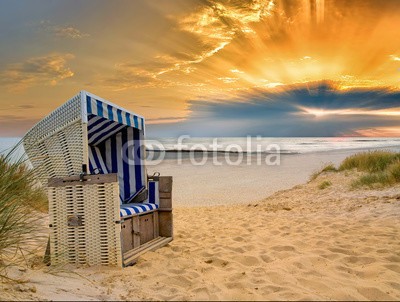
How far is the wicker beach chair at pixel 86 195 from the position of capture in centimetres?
404

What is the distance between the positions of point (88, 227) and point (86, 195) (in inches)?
14.0

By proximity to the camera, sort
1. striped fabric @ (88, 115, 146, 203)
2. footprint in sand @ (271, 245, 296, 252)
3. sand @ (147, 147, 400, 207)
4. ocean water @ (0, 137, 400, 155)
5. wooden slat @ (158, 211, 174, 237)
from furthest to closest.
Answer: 1. ocean water @ (0, 137, 400, 155)
2. sand @ (147, 147, 400, 207)
3. striped fabric @ (88, 115, 146, 203)
4. wooden slat @ (158, 211, 174, 237)
5. footprint in sand @ (271, 245, 296, 252)

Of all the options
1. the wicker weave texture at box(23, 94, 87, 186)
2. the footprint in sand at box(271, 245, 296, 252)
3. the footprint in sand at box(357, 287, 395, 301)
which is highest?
the wicker weave texture at box(23, 94, 87, 186)

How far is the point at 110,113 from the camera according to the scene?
4535 mm

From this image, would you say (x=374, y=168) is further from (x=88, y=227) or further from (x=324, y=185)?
(x=88, y=227)

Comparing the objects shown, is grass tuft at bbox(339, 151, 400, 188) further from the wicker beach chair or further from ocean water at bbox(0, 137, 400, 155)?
ocean water at bbox(0, 137, 400, 155)

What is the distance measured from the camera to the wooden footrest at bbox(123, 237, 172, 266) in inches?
169

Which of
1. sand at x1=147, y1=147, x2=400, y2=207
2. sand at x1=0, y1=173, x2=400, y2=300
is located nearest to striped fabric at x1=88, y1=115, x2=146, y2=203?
sand at x1=0, y1=173, x2=400, y2=300

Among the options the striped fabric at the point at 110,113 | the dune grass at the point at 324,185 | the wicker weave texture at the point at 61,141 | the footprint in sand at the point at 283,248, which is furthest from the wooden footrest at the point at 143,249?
the dune grass at the point at 324,185

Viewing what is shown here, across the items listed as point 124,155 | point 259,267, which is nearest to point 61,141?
point 124,155

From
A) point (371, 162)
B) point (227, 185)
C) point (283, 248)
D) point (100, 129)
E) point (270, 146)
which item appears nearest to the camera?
point (283, 248)

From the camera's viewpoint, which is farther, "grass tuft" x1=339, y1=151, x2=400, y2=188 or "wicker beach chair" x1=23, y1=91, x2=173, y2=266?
"grass tuft" x1=339, y1=151, x2=400, y2=188

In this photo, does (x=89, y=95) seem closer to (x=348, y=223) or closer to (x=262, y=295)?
(x=262, y=295)

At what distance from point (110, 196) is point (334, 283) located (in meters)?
2.43
